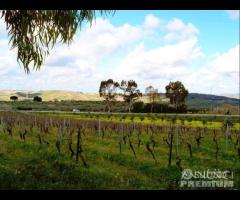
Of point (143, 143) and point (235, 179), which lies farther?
point (143, 143)

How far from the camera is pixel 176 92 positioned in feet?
238

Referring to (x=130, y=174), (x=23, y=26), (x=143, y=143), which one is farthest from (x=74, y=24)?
(x=143, y=143)

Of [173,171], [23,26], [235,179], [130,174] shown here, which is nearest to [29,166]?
[130,174]

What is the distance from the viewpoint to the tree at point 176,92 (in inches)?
2854

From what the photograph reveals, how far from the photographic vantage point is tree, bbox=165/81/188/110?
238 feet
